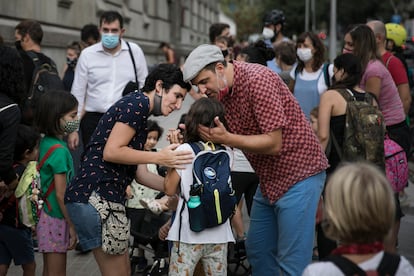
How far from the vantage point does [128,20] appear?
74.6 ft

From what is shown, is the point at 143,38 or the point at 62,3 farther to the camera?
the point at 143,38

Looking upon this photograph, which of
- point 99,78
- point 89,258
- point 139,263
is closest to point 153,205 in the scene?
point 139,263

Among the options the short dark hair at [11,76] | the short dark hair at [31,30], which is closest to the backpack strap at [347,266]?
the short dark hair at [11,76]

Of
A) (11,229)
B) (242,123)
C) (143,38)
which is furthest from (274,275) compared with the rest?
(143,38)

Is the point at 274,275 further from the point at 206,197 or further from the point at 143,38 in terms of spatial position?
the point at 143,38

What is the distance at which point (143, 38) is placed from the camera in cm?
2584

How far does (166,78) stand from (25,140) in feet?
4.85

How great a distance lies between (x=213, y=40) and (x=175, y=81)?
211 inches

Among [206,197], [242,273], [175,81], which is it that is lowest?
[242,273]

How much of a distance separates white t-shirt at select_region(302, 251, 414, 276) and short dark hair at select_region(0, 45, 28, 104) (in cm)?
264

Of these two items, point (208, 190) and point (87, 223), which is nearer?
point (87, 223)

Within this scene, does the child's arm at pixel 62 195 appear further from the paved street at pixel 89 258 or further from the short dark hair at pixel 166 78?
the paved street at pixel 89 258

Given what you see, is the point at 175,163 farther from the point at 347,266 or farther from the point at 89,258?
the point at 89,258

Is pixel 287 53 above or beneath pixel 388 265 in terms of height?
above
